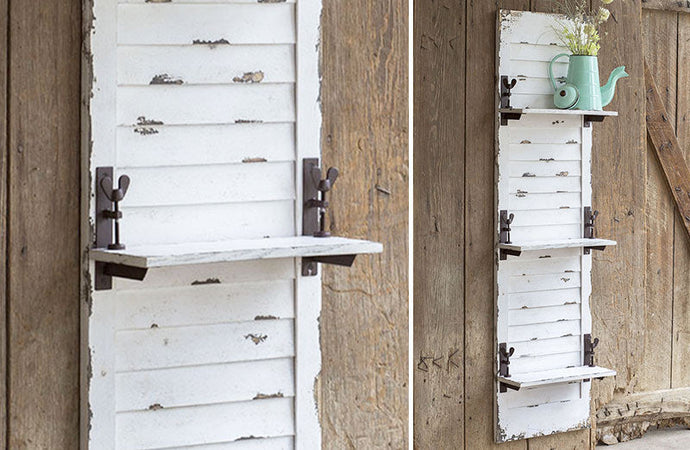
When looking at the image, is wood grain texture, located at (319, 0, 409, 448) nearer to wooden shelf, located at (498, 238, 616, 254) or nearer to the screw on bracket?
wooden shelf, located at (498, 238, 616, 254)

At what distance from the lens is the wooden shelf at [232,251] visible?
1.73 m

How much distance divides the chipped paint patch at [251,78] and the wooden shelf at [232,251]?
34 centimetres

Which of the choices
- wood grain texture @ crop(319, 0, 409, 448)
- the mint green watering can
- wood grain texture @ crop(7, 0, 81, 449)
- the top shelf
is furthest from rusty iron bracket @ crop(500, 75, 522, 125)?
wood grain texture @ crop(7, 0, 81, 449)

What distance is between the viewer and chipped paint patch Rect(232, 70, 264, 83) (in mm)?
1981

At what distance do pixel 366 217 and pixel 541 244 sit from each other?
5.47 ft

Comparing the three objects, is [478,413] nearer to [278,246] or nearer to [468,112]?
[468,112]

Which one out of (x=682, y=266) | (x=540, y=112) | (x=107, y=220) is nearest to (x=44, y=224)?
(x=107, y=220)

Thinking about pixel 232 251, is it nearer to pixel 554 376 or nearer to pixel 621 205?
pixel 554 376

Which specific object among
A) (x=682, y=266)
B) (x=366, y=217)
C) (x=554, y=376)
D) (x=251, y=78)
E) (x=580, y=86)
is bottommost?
(x=554, y=376)

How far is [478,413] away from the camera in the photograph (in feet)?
12.3

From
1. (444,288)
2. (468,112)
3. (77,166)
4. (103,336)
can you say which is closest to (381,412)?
(103,336)

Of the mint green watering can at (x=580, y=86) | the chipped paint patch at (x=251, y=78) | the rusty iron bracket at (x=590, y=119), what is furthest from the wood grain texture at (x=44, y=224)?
the rusty iron bracket at (x=590, y=119)

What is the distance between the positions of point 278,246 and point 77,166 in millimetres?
441

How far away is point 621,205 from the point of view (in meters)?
4.13
